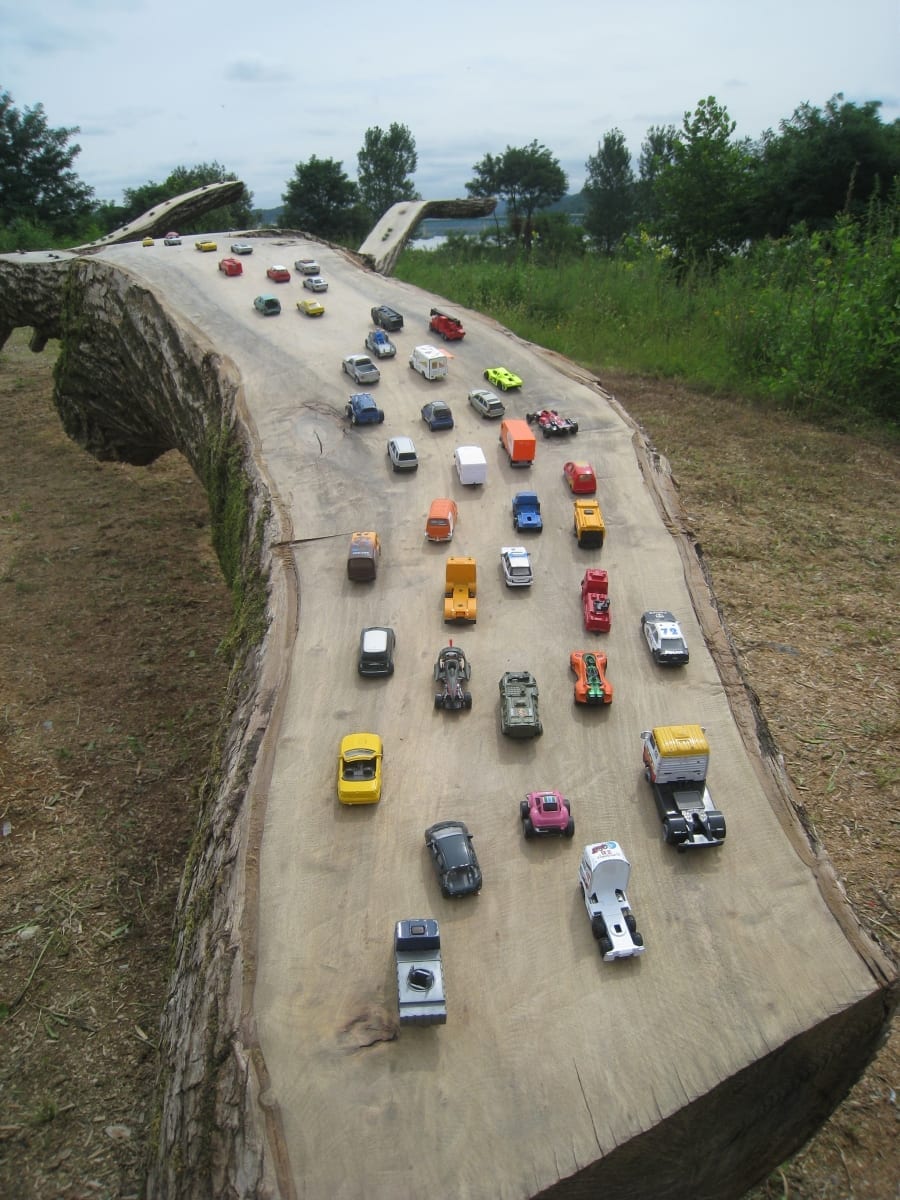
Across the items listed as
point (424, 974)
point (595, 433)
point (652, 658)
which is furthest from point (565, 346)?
point (424, 974)

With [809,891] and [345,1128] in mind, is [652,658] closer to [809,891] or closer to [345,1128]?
[809,891]

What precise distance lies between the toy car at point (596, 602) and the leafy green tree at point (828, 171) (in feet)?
56.9

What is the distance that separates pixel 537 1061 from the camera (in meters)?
2.27

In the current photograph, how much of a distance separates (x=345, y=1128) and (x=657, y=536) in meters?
3.24

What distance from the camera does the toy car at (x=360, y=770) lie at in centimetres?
298

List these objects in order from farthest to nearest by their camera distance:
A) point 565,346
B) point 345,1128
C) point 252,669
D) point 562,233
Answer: point 562,233, point 565,346, point 252,669, point 345,1128

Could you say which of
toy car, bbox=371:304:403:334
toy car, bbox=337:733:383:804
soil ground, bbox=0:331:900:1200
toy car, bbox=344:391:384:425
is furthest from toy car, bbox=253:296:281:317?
toy car, bbox=337:733:383:804

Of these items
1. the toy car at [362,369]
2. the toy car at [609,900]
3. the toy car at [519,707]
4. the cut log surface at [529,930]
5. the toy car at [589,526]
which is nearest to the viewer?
the cut log surface at [529,930]

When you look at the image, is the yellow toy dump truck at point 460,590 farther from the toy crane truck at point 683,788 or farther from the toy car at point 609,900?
the toy car at point 609,900

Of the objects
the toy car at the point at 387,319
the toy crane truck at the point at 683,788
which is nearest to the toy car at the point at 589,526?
the toy crane truck at the point at 683,788

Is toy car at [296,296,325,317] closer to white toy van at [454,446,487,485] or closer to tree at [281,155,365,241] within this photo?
white toy van at [454,446,487,485]

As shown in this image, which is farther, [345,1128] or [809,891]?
[809,891]

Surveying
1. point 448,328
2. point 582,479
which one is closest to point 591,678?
point 582,479

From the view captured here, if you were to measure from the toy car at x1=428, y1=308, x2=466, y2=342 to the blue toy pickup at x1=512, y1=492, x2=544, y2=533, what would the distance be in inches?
97.7
